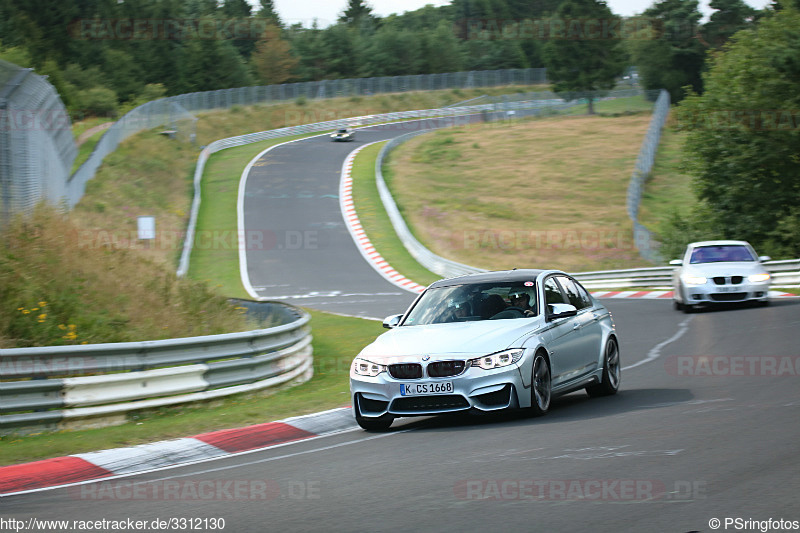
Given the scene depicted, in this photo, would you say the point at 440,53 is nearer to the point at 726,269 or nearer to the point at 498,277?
the point at 726,269

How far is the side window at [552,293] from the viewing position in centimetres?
1052

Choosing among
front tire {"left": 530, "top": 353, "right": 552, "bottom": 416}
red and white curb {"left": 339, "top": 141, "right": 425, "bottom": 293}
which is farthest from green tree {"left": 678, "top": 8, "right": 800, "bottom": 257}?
front tire {"left": 530, "top": 353, "right": 552, "bottom": 416}

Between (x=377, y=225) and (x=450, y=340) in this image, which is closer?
(x=450, y=340)

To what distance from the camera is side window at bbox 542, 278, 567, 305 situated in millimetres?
10517

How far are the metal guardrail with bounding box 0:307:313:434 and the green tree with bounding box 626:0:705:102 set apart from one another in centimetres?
9393

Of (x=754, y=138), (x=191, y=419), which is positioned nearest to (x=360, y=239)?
(x=754, y=138)

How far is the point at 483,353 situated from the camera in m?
9.15

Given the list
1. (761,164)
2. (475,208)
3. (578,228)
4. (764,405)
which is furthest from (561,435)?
(475,208)

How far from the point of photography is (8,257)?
13180mm

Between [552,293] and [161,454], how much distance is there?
4425 mm

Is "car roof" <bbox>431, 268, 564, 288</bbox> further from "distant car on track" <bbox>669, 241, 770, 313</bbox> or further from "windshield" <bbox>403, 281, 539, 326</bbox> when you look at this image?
"distant car on track" <bbox>669, 241, 770, 313</bbox>

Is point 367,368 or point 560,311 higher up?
point 560,311

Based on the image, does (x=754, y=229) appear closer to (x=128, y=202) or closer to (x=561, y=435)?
(x=128, y=202)

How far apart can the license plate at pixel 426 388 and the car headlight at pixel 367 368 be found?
0.32 m
